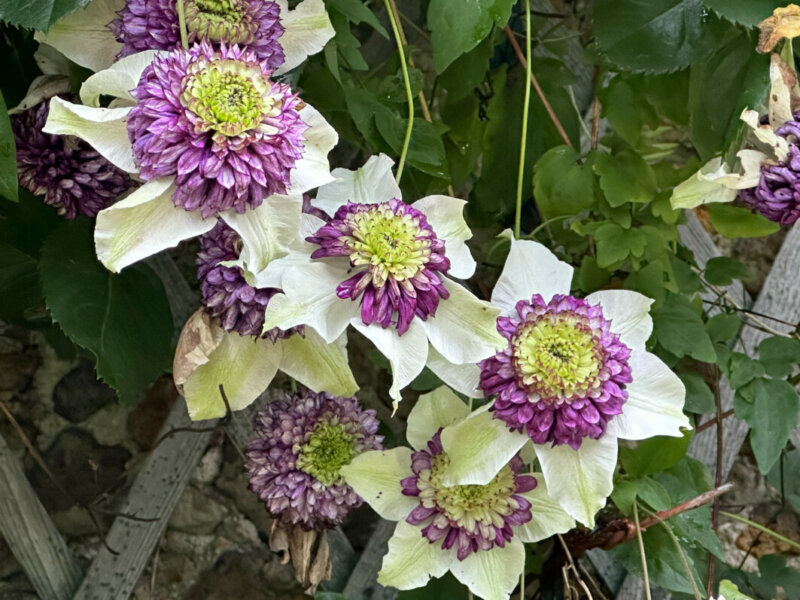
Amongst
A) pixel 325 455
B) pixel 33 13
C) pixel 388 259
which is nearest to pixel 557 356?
pixel 388 259

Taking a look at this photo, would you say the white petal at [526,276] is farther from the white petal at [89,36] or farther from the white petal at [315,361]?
the white petal at [89,36]

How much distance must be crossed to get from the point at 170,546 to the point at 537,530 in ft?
2.12

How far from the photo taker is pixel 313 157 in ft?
1.39

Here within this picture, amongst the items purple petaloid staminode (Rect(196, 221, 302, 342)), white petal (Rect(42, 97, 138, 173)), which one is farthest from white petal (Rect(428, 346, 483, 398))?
white petal (Rect(42, 97, 138, 173))

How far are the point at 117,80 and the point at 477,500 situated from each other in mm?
352

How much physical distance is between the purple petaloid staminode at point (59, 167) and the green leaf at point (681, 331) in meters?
0.46

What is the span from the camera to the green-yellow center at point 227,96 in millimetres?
379

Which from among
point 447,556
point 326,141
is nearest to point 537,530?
point 447,556

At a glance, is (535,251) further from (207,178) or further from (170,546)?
(170,546)


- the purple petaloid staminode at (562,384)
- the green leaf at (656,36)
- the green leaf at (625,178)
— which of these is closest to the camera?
the purple petaloid staminode at (562,384)

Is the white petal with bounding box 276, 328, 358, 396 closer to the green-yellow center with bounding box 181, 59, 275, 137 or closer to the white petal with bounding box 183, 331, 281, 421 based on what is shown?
the white petal with bounding box 183, 331, 281, 421

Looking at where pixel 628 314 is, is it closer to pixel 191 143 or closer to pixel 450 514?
pixel 450 514

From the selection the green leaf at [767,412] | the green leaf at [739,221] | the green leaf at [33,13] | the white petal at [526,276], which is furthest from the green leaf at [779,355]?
the green leaf at [33,13]

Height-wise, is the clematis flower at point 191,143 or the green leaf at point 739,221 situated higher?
the clematis flower at point 191,143
